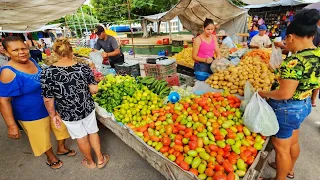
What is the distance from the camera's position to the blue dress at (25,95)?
82.4 inches

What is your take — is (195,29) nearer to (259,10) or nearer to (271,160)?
(271,160)

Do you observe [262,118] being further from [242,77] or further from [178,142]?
[242,77]

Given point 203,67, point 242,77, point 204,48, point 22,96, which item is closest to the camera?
point 22,96

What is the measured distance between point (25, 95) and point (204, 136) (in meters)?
2.25

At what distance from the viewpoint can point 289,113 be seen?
1.79 meters

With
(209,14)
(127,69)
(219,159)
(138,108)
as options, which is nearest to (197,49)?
(127,69)

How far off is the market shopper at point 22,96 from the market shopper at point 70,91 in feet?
1.01

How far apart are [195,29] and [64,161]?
7714 millimetres

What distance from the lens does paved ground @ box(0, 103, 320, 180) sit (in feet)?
8.40

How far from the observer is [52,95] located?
2.11m

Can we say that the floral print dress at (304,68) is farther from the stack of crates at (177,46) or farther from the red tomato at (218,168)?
the stack of crates at (177,46)

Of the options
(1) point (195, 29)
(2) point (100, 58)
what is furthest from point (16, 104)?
(1) point (195, 29)

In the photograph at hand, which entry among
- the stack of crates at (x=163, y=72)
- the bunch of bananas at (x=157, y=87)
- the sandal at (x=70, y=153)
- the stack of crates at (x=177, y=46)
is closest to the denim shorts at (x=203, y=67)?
the stack of crates at (x=163, y=72)

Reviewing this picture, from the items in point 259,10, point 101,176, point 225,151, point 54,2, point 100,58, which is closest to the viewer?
point 225,151
